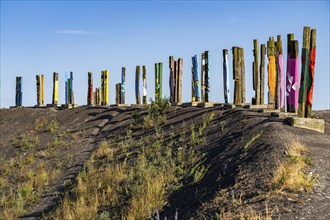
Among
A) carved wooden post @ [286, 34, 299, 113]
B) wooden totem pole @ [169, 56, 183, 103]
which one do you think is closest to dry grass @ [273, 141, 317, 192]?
carved wooden post @ [286, 34, 299, 113]

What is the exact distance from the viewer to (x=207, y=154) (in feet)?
43.6

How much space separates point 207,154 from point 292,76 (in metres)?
3.91

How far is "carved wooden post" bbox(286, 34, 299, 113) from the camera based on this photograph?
15000 millimetres

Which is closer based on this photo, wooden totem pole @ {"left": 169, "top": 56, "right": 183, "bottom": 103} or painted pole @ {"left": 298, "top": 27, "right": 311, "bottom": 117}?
painted pole @ {"left": 298, "top": 27, "right": 311, "bottom": 117}

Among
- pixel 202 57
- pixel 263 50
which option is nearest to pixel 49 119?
pixel 202 57

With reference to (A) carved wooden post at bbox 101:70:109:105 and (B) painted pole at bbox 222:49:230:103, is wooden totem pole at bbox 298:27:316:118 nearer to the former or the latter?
(B) painted pole at bbox 222:49:230:103

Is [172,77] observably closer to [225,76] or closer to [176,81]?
[176,81]

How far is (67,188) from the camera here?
14.5m

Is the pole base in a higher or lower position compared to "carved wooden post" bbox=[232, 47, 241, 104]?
lower

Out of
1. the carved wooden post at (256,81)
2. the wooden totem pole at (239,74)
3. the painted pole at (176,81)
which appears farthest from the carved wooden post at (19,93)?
the carved wooden post at (256,81)

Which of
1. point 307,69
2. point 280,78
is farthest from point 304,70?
point 280,78

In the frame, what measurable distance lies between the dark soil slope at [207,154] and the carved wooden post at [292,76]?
0.86 meters

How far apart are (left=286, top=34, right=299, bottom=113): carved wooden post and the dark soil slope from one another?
86 cm

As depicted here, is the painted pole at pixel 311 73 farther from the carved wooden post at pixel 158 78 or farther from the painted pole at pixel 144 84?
the painted pole at pixel 144 84
